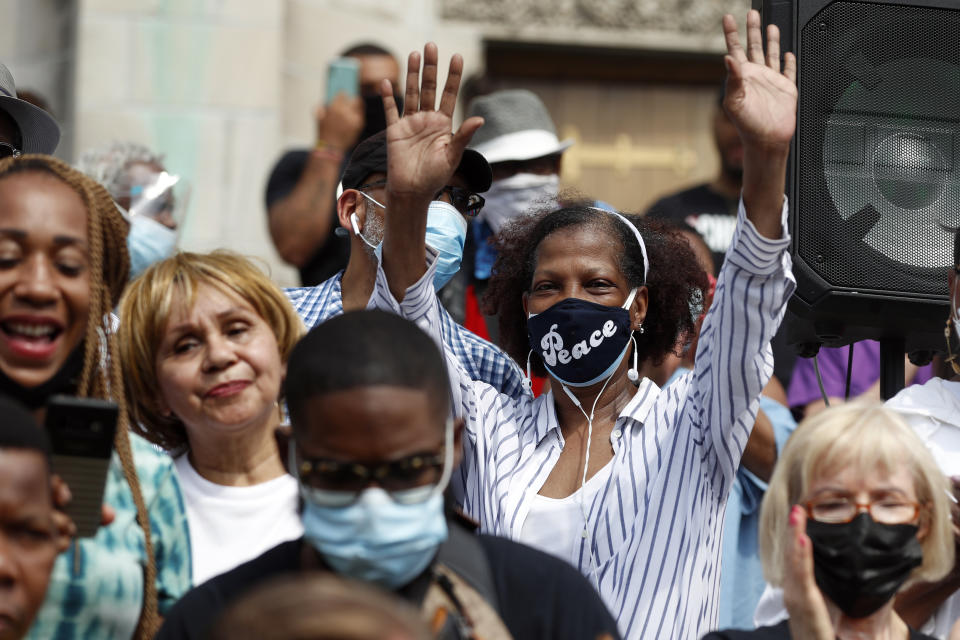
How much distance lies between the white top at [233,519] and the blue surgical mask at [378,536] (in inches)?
34.9

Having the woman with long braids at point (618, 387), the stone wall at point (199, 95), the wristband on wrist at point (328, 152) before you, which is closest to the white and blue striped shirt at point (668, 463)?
the woman with long braids at point (618, 387)

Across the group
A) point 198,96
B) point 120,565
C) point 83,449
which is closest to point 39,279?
point 83,449

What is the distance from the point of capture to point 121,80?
7.53 metres

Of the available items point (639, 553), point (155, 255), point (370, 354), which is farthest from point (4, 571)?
point (155, 255)

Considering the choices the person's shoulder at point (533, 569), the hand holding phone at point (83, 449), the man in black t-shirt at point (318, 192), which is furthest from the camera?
the man in black t-shirt at point (318, 192)

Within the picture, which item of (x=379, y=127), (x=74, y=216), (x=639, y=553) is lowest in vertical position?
(x=639, y=553)

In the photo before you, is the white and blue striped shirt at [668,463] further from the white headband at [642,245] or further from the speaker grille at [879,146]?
the speaker grille at [879,146]

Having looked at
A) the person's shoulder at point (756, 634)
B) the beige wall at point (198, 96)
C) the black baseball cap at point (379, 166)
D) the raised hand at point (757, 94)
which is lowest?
the person's shoulder at point (756, 634)

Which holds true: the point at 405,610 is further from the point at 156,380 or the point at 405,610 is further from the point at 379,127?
the point at 379,127

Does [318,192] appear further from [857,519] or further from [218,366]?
[857,519]

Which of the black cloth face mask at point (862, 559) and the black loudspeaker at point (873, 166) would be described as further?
the black loudspeaker at point (873, 166)

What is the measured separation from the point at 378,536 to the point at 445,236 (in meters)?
1.91

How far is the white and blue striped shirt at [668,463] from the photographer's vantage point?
3475 mm

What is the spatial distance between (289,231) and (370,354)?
339 cm
